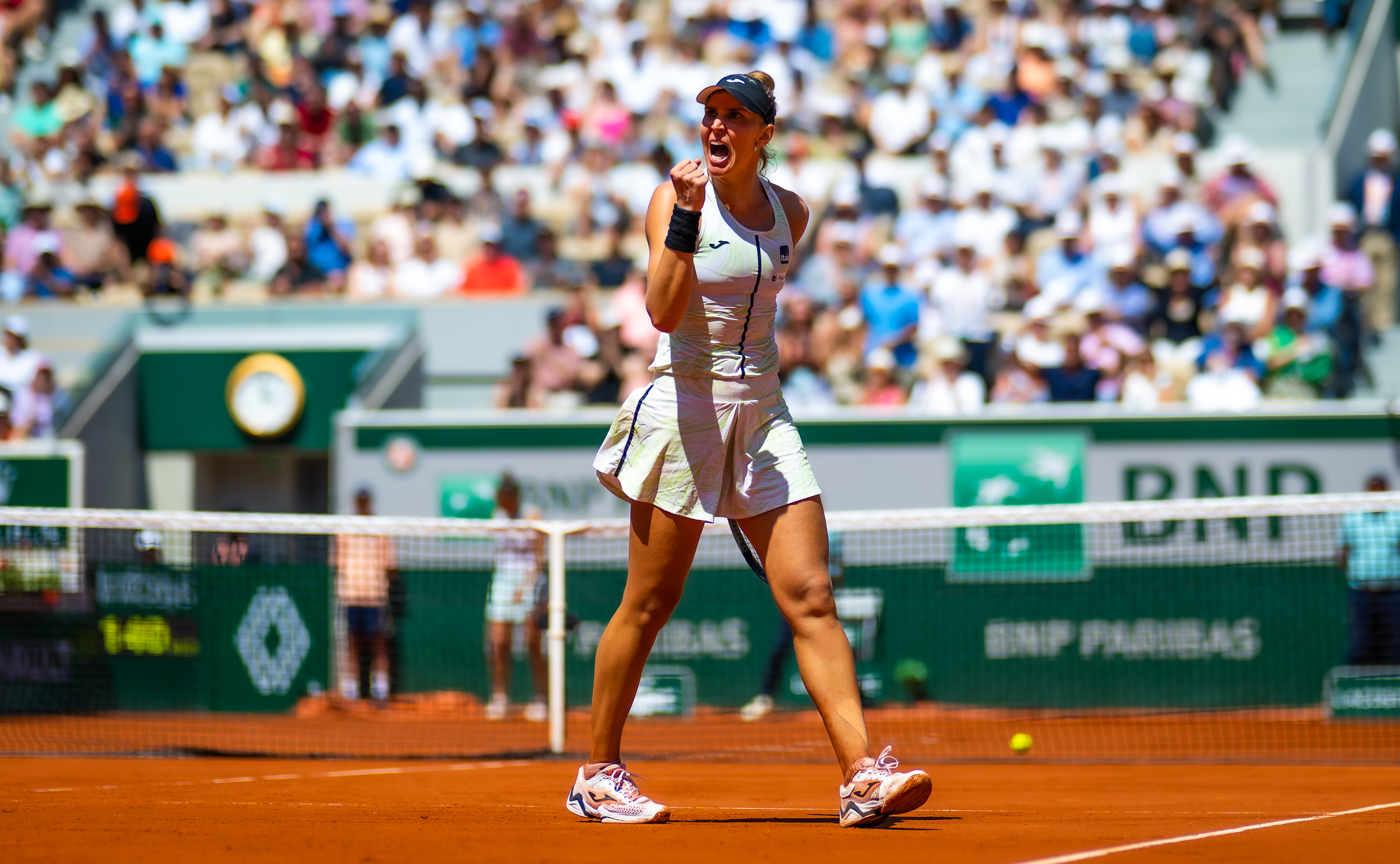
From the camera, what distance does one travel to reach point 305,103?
18172 millimetres

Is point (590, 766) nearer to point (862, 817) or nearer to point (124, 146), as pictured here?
point (862, 817)

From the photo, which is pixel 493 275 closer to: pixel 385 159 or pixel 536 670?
pixel 385 159

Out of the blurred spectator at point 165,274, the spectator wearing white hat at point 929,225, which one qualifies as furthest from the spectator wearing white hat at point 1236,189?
the blurred spectator at point 165,274

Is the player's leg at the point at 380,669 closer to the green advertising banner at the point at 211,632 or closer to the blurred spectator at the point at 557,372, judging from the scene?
the green advertising banner at the point at 211,632

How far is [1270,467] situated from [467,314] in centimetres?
676

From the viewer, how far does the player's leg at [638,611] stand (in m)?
5.07

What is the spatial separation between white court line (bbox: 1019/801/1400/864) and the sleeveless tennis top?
1694mm

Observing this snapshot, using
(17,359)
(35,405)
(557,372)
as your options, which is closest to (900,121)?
(557,372)

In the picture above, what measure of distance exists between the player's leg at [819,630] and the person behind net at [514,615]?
18.0 ft

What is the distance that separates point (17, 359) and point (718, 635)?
302 inches

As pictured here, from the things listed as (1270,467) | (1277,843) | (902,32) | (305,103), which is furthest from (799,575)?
(305,103)

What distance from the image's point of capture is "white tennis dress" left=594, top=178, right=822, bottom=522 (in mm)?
5008

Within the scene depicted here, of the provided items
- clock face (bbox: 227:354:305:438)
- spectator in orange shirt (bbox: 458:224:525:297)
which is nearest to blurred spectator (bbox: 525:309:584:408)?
spectator in orange shirt (bbox: 458:224:525:297)

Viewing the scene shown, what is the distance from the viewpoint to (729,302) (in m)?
5.00
